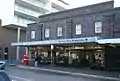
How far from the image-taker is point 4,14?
5562 centimetres

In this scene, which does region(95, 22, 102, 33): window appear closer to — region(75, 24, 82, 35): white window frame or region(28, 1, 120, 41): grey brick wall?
region(28, 1, 120, 41): grey brick wall

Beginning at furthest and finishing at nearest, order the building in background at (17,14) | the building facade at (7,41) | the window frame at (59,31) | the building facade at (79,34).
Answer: the building facade at (7,41), the building in background at (17,14), the window frame at (59,31), the building facade at (79,34)

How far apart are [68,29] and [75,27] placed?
1364mm

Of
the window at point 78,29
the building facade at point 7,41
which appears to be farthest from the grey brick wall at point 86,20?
the building facade at point 7,41

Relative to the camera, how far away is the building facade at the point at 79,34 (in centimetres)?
3023

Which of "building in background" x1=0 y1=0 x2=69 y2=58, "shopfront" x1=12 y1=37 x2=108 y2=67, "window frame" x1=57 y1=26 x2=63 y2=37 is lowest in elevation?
"shopfront" x1=12 y1=37 x2=108 y2=67

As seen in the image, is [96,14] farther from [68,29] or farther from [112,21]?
[68,29]

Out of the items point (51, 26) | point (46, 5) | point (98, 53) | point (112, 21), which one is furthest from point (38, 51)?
point (46, 5)

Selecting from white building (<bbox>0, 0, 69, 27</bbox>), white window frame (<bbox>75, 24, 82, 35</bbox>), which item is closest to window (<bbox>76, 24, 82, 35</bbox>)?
white window frame (<bbox>75, 24, 82, 35</bbox>)

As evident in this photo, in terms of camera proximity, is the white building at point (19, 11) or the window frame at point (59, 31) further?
the white building at point (19, 11)

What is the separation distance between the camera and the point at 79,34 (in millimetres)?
34812

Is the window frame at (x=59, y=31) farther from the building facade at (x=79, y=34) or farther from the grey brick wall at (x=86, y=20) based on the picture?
the grey brick wall at (x=86, y=20)

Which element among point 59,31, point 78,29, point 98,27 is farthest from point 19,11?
point 98,27

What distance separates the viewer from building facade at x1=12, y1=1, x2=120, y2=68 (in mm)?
30234
